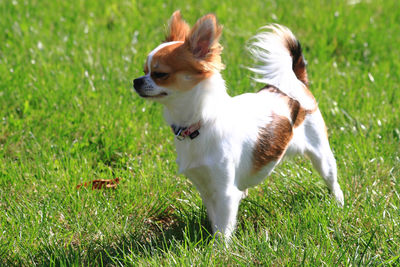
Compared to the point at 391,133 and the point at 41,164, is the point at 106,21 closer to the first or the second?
the point at 41,164

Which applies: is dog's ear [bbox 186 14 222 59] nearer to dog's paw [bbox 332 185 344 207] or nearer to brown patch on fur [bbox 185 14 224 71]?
brown patch on fur [bbox 185 14 224 71]

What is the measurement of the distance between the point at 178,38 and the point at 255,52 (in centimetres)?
54

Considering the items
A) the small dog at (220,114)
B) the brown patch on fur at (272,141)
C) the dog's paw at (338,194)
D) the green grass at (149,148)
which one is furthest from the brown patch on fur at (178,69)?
the dog's paw at (338,194)

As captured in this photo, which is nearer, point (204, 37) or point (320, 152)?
point (204, 37)

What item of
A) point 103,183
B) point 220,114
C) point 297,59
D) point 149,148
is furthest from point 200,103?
point 149,148

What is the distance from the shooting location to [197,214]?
10.3 feet

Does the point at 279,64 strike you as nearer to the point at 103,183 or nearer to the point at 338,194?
the point at 338,194

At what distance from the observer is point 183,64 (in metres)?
2.65

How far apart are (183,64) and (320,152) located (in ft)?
3.80

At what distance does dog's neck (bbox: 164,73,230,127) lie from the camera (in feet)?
8.77

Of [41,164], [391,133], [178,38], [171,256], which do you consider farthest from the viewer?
[391,133]

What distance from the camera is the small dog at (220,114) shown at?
2654mm

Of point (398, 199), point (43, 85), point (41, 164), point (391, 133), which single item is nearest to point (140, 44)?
point (43, 85)

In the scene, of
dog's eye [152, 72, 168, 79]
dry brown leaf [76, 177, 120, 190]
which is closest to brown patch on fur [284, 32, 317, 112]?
dog's eye [152, 72, 168, 79]
